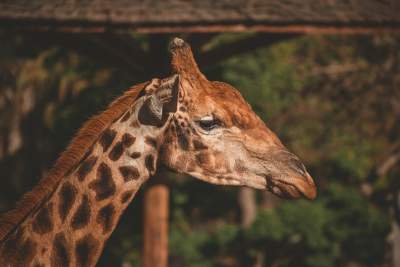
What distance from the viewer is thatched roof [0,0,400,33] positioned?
627 centimetres

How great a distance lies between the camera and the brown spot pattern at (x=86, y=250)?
123 inches

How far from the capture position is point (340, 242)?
11.3 metres

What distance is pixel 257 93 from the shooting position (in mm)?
11742

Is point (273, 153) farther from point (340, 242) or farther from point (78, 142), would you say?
point (340, 242)

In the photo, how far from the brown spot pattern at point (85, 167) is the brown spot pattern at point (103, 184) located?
0.14 feet

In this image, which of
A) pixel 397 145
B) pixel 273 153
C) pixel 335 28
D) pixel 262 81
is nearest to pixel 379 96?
pixel 397 145

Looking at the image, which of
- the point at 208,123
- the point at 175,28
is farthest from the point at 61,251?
the point at 175,28

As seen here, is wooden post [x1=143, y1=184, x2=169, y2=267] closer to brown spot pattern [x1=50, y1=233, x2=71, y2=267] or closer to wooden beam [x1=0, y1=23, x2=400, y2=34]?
wooden beam [x1=0, y1=23, x2=400, y2=34]

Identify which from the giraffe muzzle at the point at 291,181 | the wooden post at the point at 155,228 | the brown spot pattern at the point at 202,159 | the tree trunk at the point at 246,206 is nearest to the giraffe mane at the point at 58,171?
the brown spot pattern at the point at 202,159

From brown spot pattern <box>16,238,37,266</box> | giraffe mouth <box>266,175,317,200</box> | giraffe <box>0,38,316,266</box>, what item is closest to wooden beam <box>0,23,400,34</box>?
giraffe <box>0,38,316,266</box>

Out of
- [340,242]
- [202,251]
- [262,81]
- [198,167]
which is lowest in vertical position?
[202,251]

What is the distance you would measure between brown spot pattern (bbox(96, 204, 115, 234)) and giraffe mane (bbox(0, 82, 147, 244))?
284 millimetres

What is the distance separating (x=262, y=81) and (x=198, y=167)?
8796 millimetres

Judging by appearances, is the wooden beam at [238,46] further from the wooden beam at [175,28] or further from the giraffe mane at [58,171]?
the giraffe mane at [58,171]
